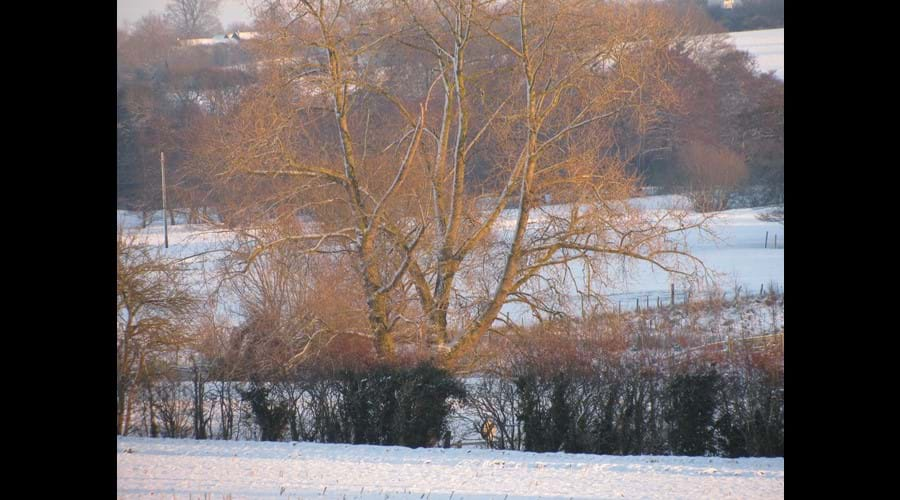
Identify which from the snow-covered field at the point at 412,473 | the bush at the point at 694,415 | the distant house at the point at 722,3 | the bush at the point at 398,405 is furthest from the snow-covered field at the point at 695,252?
the snow-covered field at the point at 412,473

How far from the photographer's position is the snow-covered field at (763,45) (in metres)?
23.5

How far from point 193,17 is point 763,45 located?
17210 millimetres

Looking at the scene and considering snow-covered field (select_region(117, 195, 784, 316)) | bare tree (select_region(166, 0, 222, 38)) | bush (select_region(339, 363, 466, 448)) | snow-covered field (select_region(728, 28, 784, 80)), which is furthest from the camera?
snow-covered field (select_region(728, 28, 784, 80))

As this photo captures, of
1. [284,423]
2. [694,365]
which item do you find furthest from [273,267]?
[694,365]

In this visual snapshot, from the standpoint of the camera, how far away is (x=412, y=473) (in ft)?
27.8

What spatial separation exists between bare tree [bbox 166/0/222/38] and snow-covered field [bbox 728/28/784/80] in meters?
14.7

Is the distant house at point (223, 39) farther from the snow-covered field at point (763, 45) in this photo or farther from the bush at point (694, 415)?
the snow-covered field at point (763, 45)

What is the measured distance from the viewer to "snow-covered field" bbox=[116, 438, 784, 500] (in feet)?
24.6

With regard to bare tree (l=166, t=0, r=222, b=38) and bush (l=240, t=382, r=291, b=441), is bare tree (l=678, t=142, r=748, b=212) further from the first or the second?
bush (l=240, t=382, r=291, b=441)

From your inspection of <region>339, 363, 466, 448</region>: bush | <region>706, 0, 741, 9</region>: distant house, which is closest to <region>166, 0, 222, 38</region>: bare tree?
<region>339, 363, 466, 448</region>: bush

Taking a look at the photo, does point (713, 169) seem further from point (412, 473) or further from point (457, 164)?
point (412, 473)

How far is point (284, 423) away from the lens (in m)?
11.0
